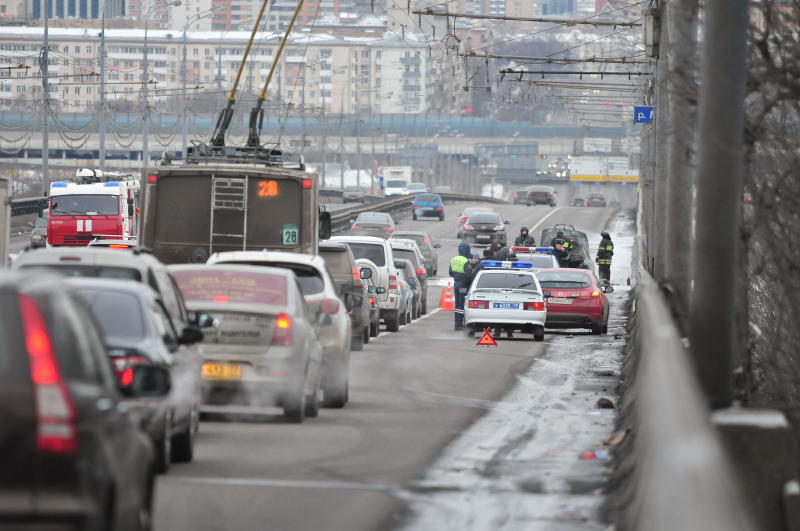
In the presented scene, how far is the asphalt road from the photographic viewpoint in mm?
10148

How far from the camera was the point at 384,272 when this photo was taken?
106 ft

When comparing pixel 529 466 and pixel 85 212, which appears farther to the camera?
pixel 85 212

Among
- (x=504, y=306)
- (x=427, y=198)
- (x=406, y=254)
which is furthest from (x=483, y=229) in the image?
(x=504, y=306)

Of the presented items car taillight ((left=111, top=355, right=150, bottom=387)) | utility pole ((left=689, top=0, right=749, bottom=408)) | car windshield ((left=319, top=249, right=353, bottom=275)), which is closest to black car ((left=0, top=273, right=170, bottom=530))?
car taillight ((left=111, top=355, right=150, bottom=387))

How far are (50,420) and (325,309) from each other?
11956 millimetres

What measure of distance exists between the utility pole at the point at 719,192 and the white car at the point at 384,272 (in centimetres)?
1990

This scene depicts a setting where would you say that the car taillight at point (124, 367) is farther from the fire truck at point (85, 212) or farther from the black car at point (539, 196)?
the black car at point (539, 196)

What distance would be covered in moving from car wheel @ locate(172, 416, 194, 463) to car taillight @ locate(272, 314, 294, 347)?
A: 2599mm

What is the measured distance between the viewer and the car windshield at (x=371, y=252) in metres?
32.8

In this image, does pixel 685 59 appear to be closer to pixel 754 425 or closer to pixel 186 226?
pixel 754 425

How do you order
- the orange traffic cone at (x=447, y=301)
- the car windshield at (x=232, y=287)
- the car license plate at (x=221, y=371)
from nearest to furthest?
the car license plate at (x=221, y=371)
the car windshield at (x=232, y=287)
the orange traffic cone at (x=447, y=301)

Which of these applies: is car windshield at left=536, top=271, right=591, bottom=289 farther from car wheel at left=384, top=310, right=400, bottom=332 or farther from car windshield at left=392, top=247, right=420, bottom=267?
car windshield at left=392, top=247, right=420, bottom=267

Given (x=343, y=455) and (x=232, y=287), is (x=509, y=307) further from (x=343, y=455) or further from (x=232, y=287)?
(x=343, y=455)

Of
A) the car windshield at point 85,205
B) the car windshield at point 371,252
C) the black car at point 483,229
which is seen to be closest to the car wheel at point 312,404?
the car windshield at point 371,252
